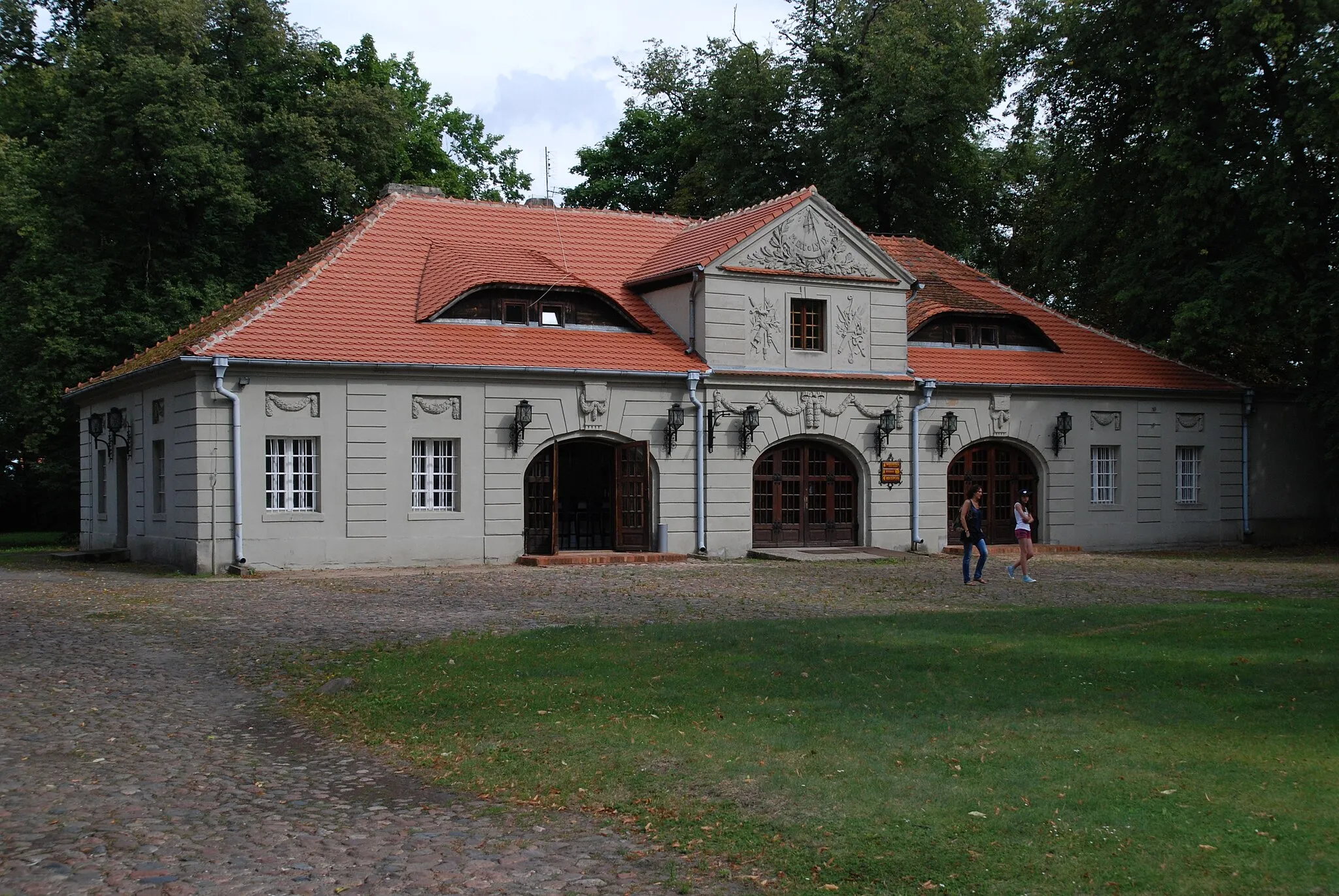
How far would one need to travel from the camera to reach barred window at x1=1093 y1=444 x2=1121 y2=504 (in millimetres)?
33312

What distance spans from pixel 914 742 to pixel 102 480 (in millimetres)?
27288

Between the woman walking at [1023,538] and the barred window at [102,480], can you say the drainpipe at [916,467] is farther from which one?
the barred window at [102,480]

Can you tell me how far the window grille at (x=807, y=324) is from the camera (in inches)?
1184

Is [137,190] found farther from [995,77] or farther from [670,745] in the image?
[670,745]

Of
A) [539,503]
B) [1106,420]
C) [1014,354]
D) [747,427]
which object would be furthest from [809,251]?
[1106,420]

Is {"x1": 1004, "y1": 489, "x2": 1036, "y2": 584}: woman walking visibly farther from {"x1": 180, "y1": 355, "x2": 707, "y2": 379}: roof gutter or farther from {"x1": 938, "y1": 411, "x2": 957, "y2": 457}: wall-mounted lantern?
{"x1": 180, "y1": 355, "x2": 707, "y2": 379}: roof gutter

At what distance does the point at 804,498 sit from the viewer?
100 ft

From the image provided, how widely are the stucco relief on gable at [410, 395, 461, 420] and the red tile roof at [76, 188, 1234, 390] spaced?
32.2 inches

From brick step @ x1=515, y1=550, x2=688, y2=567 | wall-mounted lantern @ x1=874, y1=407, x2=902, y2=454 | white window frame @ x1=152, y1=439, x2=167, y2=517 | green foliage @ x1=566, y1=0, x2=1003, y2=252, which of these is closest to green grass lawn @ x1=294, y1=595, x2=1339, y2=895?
Answer: brick step @ x1=515, y1=550, x2=688, y2=567

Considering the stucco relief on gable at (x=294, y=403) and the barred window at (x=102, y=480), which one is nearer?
the stucco relief on gable at (x=294, y=403)

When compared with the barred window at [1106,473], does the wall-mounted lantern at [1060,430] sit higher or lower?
higher

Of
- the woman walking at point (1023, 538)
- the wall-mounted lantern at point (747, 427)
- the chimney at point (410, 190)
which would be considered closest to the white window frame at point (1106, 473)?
the wall-mounted lantern at point (747, 427)

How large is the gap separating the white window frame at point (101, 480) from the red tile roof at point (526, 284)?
8.79 ft

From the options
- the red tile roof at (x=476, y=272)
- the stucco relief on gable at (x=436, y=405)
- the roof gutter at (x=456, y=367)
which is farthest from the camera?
→ the red tile roof at (x=476, y=272)
